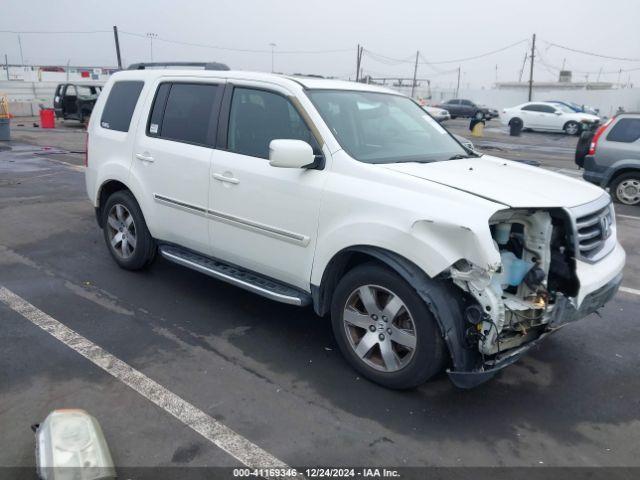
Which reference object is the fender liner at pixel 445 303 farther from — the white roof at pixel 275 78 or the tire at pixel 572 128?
the tire at pixel 572 128

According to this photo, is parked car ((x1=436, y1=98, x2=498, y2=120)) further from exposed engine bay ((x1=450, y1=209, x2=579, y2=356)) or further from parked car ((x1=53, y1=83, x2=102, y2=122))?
exposed engine bay ((x1=450, y1=209, x2=579, y2=356))

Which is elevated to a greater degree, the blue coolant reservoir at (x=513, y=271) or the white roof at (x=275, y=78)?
the white roof at (x=275, y=78)

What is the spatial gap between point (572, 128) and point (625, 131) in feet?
67.2

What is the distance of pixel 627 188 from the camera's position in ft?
32.8

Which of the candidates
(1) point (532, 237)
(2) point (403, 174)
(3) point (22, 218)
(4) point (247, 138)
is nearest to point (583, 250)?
(1) point (532, 237)

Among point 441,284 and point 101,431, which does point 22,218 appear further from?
point 441,284

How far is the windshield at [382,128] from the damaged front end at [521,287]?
3.44 ft

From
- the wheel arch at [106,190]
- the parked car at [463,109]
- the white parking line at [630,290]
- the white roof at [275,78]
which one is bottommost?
the parked car at [463,109]

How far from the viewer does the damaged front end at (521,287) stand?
122 inches

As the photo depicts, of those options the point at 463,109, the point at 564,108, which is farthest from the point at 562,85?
the point at 564,108

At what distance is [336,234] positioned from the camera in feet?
11.7

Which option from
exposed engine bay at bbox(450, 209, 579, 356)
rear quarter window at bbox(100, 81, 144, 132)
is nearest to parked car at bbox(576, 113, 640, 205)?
exposed engine bay at bbox(450, 209, 579, 356)

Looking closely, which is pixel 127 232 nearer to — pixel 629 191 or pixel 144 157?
pixel 144 157

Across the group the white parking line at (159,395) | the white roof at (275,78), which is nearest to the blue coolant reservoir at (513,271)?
the white parking line at (159,395)
